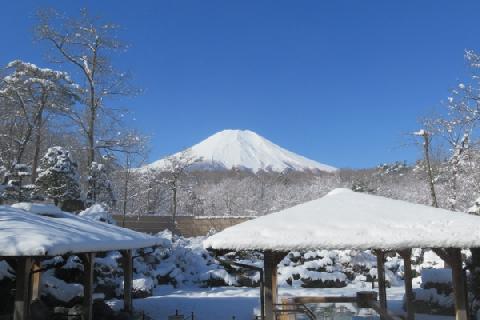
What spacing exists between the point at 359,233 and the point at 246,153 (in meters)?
135

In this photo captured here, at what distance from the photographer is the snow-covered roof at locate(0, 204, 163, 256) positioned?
7.27m

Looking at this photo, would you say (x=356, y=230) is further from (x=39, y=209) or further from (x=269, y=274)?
(x=39, y=209)

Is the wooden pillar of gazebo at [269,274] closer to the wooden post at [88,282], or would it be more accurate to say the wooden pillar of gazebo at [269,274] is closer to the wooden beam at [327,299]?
the wooden post at [88,282]

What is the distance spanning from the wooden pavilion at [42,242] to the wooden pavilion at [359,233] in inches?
96.7

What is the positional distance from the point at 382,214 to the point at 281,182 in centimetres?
5376

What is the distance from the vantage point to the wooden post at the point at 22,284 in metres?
7.52

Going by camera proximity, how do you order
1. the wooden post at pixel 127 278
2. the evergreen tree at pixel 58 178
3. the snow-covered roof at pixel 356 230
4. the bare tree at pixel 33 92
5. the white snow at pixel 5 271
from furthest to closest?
the bare tree at pixel 33 92 < the evergreen tree at pixel 58 178 < the wooden post at pixel 127 278 < the white snow at pixel 5 271 < the snow-covered roof at pixel 356 230

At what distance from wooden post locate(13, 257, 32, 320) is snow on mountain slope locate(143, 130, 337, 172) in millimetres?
106953

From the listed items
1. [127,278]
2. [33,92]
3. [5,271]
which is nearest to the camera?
[5,271]

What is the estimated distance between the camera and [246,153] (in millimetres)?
141625

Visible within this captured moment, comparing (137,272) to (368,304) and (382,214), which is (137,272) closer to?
(368,304)

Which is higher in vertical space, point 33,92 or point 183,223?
point 33,92

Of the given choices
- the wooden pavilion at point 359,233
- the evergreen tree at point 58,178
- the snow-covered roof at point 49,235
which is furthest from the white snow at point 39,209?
the evergreen tree at point 58,178

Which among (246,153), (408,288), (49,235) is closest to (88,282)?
(49,235)
